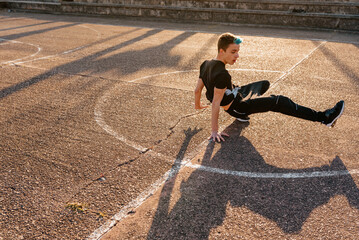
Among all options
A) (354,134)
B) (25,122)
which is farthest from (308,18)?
(25,122)

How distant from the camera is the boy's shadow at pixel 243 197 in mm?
2762

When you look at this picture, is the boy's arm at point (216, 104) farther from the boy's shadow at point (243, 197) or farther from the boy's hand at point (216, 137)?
the boy's shadow at point (243, 197)

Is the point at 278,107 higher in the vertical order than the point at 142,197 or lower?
higher

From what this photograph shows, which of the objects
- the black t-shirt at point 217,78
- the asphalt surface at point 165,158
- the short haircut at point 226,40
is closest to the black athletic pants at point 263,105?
the black t-shirt at point 217,78

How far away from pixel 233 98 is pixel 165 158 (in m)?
1.27

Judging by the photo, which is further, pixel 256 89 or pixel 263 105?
pixel 256 89

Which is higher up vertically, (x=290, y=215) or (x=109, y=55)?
(x=109, y=55)

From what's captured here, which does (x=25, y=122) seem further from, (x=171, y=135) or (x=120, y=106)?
(x=171, y=135)

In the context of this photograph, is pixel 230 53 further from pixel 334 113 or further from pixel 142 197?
pixel 142 197

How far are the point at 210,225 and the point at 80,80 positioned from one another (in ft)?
16.1

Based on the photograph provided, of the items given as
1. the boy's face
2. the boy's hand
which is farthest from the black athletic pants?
the boy's face

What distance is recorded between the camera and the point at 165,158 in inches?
148

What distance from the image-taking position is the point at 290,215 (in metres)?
2.85

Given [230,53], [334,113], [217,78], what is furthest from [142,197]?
[334,113]
